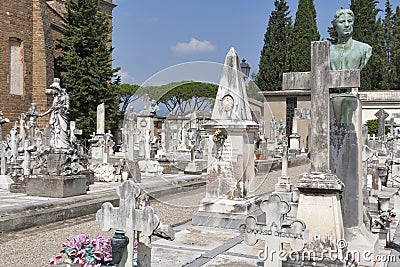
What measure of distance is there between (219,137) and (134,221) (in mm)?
4878

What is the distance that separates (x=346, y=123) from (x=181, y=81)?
122 inches

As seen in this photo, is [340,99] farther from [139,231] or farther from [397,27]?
[397,27]

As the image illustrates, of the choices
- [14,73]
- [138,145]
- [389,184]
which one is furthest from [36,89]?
[389,184]

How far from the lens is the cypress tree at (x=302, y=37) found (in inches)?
1662

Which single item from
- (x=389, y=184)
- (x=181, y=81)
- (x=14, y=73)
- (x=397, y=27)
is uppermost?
(x=397, y=27)

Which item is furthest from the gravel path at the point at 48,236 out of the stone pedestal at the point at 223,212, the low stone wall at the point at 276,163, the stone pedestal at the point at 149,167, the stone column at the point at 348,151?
the low stone wall at the point at 276,163

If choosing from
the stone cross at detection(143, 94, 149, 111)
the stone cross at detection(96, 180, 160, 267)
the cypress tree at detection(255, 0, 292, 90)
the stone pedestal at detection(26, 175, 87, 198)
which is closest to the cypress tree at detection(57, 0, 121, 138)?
the stone cross at detection(143, 94, 149, 111)

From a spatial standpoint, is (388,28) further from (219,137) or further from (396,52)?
(219,137)

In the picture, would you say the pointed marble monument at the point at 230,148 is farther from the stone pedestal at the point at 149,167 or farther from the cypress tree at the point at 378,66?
the cypress tree at the point at 378,66

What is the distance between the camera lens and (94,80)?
97.2 ft

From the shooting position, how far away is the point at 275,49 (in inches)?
1687

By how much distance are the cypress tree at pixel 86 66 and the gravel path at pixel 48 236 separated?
1947 centimetres

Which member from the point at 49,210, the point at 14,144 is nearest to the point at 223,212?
the point at 49,210

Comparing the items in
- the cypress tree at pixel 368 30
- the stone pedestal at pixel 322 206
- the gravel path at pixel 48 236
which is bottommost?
the gravel path at pixel 48 236
